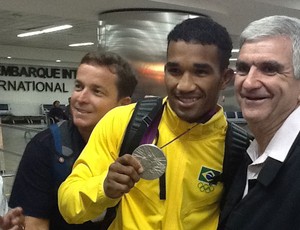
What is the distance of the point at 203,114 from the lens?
5.21 feet

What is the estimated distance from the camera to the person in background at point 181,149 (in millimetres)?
1518

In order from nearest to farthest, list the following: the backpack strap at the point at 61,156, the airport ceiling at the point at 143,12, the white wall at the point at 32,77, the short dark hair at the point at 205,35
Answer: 1. the short dark hair at the point at 205,35
2. the backpack strap at the point at 61,156
3. the airport ceiling at the point at 143,12
4. the white wall at the point at 32,77

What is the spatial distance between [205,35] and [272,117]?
36 cm

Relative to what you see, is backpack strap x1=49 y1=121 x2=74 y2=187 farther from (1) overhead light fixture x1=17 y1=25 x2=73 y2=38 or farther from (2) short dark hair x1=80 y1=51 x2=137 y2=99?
(1) overhead light fixture x1=17 y1=25 x2=73 y2=38

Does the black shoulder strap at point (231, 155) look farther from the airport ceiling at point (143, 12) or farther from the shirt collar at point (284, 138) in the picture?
the airport ceiling at point (143, 12)

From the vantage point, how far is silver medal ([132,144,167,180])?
135 cm

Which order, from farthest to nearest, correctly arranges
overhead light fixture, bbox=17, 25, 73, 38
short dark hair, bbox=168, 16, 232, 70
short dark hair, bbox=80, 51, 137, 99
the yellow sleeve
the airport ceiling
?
overhead light fixture, bbox=17, 25, 73, 38, the airport ceiling, short dark hair, bbox=80, 51, 137, 99, short dark hair, bbox=168, 16, 232, 70, the yellow sleeve

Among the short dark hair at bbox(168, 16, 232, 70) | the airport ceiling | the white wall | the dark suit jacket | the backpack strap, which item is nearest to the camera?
the dark suit jacket

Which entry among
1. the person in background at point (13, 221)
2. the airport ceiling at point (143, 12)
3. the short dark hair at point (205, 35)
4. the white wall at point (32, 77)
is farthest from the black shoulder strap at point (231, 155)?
the white wall at point (32, 77)

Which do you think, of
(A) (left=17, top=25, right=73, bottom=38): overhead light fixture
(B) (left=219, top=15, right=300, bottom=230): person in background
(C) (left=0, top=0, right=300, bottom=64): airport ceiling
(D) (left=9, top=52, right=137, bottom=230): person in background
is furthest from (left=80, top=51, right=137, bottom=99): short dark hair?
(A) (left=17, top=25, right=73, bottom=38): overhead light fixture

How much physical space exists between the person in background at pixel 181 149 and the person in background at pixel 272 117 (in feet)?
0.38

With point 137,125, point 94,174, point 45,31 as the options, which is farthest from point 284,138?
point 45,31

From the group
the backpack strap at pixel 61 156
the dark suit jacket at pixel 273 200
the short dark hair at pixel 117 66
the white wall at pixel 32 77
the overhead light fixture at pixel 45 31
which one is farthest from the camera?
the white wall at pixel 32 77

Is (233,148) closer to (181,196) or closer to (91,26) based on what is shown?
(181,196)
